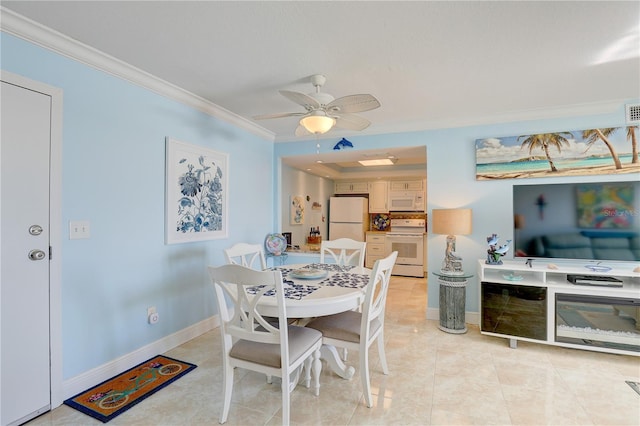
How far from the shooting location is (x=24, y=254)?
5.79 feet

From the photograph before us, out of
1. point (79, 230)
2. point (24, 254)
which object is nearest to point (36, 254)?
point (24, 254)

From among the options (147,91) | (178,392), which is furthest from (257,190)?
(178,392)

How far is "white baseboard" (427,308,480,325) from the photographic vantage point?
3.36 meters

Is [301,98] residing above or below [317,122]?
above

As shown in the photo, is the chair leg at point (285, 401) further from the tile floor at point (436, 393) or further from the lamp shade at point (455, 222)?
the lamp shade at point (455, 222)

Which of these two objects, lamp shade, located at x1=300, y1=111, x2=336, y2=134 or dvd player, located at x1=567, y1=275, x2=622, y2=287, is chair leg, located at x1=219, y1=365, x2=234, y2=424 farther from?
dvd player, located at x1=567, y1=275, x2=622, y2=287

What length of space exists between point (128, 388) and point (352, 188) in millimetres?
5445

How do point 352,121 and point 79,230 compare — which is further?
point 352,121

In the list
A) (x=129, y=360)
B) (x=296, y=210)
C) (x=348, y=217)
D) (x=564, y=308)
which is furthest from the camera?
(x=348, y=217)

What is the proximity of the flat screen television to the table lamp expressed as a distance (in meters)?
0.49

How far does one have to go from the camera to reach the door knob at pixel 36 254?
1.79 metres

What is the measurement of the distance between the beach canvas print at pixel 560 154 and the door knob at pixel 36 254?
3.78 m

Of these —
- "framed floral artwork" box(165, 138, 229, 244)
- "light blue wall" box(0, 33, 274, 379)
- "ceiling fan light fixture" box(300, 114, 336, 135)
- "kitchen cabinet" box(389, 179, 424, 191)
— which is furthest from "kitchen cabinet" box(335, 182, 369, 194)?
"ceiling fan light fixture" box(300, 114, 336, 135)

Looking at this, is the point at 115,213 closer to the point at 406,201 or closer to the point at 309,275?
the point at 309,275
